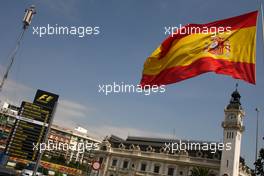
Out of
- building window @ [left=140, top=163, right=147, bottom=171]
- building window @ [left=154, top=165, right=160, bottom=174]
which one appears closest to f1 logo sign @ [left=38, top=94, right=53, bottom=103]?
building window @ [left=154, top=165, right=160, bottom=174]

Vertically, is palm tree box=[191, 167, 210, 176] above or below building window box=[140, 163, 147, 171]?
below

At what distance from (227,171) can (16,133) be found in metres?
41.1

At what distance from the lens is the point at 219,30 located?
47.1 feet

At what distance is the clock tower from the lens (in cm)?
6844

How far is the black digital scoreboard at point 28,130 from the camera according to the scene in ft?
176

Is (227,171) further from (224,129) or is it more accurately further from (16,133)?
(16,133)

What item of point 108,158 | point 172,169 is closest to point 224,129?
point 172,169

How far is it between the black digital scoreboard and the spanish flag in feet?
138

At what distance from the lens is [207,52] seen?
14.2 metres

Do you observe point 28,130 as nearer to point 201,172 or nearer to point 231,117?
point 201,172

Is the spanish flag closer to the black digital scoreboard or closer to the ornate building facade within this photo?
the black digital scoreboard

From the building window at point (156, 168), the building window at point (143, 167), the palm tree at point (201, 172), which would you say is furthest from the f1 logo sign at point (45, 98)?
the building window at point (143, 167)

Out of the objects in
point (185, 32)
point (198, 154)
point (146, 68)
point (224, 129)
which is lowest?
point (146, 68)

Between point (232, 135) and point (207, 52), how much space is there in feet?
202
